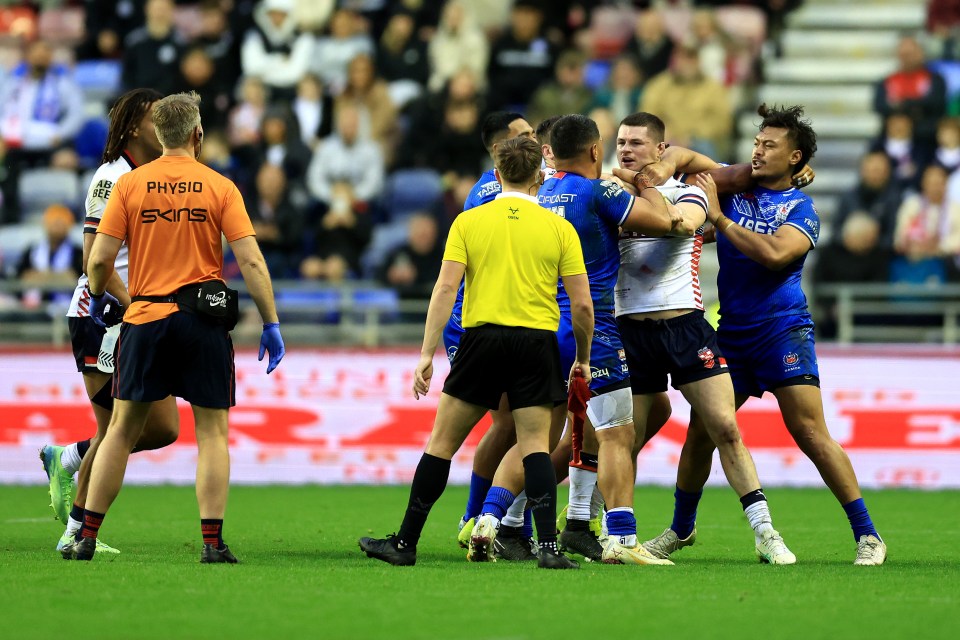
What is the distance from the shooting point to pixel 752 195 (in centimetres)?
934

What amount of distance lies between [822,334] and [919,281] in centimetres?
118

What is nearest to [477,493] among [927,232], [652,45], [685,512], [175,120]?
[685,512]

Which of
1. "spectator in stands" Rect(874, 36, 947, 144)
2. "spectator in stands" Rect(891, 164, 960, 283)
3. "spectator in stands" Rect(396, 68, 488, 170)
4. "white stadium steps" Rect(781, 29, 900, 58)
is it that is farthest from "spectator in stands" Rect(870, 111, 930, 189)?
"spectator in stands" Rect(396, 68, 488, 170)

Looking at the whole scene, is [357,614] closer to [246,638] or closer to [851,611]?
[246,638]

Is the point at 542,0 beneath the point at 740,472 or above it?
above

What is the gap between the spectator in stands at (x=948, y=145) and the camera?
690 inches

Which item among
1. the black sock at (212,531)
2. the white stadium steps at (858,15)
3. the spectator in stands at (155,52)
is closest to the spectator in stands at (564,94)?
the white stadium steps at (858,15)

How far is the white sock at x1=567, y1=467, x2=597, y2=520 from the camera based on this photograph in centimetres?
900

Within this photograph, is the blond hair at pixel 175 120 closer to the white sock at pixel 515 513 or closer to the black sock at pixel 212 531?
the black sock at pixel 212 531

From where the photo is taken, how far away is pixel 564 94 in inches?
770

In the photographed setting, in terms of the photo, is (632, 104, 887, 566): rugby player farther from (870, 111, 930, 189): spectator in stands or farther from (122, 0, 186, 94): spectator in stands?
(122, 0, 186, 94): spectator in stands

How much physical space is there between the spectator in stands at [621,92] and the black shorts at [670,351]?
1054cm

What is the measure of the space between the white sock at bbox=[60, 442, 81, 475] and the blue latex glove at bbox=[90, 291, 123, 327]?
104 cm

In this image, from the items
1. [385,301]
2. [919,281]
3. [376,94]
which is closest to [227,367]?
[385,301]
